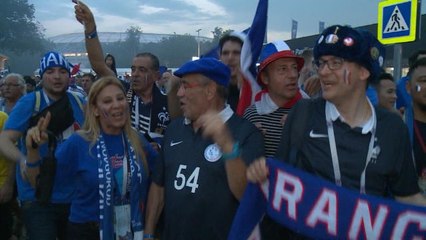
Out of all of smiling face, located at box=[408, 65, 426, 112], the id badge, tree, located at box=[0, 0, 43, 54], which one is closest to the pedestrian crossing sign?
smiling face, located at box=[408, 65, 426, 112]

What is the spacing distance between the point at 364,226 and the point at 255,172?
0.67 metres

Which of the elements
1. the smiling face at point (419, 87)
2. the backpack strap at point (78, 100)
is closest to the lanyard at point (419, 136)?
the smiling face at point (419, 87)

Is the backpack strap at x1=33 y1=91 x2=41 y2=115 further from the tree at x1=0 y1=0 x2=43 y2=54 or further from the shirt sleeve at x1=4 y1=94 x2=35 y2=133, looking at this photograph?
the tree at x1=0 y1=0 x2=43 y2=54

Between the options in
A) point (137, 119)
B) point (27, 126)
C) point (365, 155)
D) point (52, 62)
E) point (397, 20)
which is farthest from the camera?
point (397, 20)

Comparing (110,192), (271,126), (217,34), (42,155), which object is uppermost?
(217,34)

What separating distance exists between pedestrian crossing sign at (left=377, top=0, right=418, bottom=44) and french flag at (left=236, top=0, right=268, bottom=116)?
11.4 feet

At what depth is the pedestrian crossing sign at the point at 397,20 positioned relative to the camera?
625cm

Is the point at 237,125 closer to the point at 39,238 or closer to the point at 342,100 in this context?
the point at 342,100

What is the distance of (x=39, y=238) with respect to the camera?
406 centimetres

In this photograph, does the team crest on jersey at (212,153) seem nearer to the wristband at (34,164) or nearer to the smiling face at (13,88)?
the wristband at (34,164)

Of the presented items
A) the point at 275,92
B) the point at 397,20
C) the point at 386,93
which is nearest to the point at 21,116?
the point at 275,92

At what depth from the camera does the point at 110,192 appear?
332 centimetres

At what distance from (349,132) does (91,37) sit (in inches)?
114

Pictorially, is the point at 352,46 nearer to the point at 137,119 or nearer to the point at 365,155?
the point at 365,155
